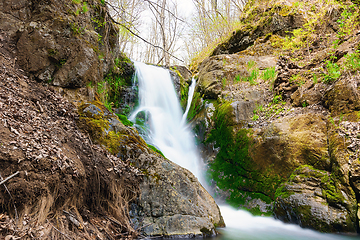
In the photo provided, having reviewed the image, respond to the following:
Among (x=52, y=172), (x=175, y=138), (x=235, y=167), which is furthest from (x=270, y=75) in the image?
(x=52, y=172)

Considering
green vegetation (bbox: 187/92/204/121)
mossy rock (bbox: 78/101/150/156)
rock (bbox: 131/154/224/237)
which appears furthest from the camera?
green vegetation (bbox: 187/92/204/121)

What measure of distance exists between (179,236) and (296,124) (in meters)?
3.88

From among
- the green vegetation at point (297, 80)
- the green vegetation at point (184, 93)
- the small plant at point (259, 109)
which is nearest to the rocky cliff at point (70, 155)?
the small plant at point (259, 109)

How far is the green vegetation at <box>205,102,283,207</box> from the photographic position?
522cm

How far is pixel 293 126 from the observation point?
16.7 ft

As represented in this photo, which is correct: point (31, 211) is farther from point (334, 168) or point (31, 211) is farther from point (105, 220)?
point (334, 168)

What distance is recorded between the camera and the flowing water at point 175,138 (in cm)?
399

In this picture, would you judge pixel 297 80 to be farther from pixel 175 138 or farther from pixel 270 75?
pixel 175 138

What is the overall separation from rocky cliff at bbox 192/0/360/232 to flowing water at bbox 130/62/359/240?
264 millimetres

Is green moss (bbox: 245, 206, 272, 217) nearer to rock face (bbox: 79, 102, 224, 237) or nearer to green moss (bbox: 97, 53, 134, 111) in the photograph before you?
rock face (bbox: 79, 102, 224, 237)

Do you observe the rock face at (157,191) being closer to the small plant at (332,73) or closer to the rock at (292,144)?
the rock at (292,144)

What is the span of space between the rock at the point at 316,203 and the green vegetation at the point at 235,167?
19.9 inches

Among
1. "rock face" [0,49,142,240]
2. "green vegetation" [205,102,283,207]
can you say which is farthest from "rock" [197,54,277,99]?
"rock face" [0,49,142,240]

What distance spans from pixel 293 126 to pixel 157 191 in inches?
148
